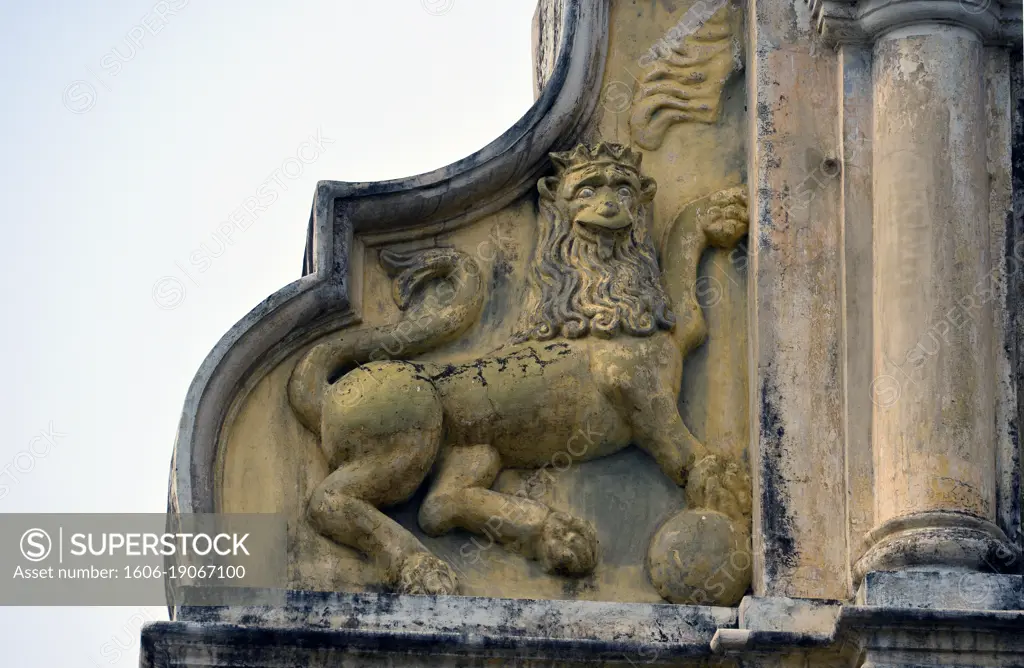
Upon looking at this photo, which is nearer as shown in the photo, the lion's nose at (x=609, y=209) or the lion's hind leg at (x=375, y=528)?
the lion's hind leg at (x=375, y=528)

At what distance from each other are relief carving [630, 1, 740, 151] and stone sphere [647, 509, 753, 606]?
175cm

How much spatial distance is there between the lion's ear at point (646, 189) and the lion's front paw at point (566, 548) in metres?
1.44

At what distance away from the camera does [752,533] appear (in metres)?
9.05

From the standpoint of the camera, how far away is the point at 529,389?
9250 millimetres

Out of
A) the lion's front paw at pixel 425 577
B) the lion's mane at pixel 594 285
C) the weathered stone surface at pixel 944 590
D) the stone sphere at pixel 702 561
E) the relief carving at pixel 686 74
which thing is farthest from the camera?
the relief carving at pixel 686 74

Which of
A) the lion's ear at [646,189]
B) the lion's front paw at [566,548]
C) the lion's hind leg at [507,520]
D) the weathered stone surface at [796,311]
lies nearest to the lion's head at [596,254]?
the lion's ear at [646,189]

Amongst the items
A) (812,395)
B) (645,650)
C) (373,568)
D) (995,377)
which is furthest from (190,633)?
(995,377)

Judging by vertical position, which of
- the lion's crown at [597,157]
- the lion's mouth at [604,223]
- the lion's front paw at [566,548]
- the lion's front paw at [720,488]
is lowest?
the lion's front paw at [566,548]

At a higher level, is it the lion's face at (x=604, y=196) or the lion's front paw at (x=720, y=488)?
the lion's face at (x=604, y=196)

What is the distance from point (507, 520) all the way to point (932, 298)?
6.05 ft

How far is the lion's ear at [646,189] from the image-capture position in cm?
965

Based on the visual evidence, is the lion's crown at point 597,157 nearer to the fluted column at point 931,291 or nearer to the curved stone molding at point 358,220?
the curved stone molding at point 358,220

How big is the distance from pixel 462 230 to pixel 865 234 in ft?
5.44

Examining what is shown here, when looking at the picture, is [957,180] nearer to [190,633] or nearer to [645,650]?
[645,650]
